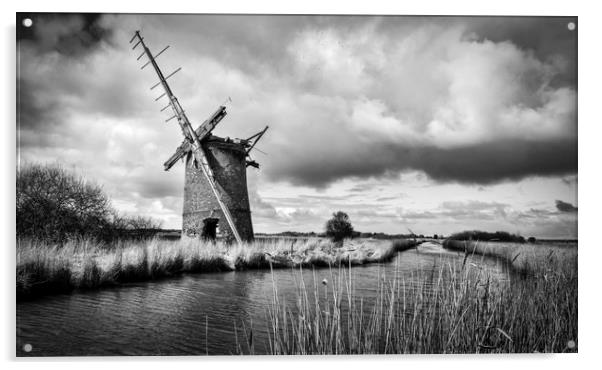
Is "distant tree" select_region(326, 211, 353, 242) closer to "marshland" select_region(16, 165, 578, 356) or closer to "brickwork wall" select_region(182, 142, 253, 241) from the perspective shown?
"marshland" select_region(16, 165, 578, 356)

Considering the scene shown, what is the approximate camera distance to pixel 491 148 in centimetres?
429

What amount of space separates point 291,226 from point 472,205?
212cm

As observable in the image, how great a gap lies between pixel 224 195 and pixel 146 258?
275cm

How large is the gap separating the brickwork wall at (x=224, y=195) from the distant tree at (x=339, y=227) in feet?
12.8

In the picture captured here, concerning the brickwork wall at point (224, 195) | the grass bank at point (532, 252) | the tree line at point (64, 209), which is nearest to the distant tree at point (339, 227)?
the grass bank at point (532, 252)

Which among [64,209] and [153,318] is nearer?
[153,318]

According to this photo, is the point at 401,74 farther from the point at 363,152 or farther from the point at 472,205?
the point at 472,205

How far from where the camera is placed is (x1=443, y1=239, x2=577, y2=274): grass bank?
3.77 metres

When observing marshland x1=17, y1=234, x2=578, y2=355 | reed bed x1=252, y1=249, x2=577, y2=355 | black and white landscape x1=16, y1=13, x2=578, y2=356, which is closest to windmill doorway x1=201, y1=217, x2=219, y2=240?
marshland x1=17, y1=234, x2=578, y2=355

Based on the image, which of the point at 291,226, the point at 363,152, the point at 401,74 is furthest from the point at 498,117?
the point at 291,226

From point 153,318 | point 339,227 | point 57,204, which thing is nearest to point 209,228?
point 57,204

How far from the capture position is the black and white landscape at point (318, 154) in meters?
3.58

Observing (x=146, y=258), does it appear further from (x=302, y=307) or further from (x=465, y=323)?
(x=465, y=323)

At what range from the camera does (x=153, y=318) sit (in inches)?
151
